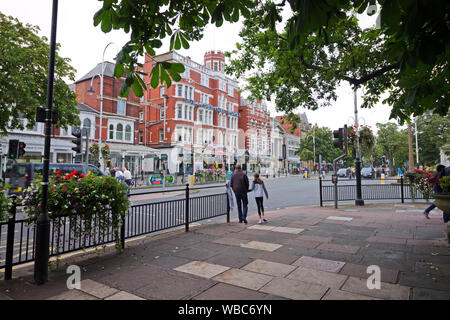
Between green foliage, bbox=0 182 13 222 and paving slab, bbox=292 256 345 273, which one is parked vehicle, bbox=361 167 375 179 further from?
green foliage, bbox=0 182 13 222

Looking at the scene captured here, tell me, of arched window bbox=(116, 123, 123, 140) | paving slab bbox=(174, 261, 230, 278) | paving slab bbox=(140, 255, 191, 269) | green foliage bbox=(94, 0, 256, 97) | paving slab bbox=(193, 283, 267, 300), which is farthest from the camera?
arched window bbox=(116, 123, 123, 140)

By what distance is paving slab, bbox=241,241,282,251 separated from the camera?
574 cm

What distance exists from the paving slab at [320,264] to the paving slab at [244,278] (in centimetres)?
92

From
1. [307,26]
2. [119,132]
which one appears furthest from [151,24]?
[119,132]

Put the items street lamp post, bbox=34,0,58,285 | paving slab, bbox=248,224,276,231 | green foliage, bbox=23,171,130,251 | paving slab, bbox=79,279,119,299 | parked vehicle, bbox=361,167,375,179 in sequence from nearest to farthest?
paving slab, bbox=79,279,119,299
street lamp post, bbox=34,0,58,285
green foliage, bbox=23,171,130,251
paving slab, bbox=248,224,276,231
parked vehicle, bbox=361,167,375,179

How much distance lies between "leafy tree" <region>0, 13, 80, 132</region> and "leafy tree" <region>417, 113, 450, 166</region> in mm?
46656

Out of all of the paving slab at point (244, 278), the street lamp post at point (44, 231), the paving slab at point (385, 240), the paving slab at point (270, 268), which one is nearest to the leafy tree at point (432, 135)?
the paving slab at point (385, 240)

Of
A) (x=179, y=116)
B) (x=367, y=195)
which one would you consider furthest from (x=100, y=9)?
(x=179, y=116)

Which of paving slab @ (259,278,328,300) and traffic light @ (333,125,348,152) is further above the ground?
traffic light @ (333,125,348,152)

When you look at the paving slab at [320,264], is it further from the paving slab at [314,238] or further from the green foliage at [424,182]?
the green foliage at [424,182]

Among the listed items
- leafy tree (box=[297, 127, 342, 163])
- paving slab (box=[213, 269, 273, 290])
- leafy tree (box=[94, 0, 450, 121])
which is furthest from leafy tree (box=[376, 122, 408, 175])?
paving slab (box=[213, 269, 273, 290])

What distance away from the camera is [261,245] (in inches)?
236

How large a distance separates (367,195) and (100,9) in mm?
15098
